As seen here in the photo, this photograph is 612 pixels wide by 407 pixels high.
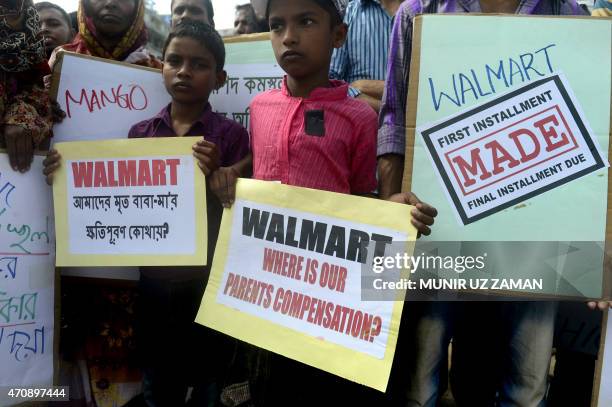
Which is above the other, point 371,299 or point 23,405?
point 371,299

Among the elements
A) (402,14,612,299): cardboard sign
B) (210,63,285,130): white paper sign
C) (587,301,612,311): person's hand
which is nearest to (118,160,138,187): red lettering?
(210,63,285,130): white paper sign

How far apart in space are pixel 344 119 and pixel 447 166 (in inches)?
16.1

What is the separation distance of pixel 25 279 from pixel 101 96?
31.9 inches

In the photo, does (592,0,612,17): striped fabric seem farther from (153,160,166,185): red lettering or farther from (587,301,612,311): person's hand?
(153,160,166,185): red lettering

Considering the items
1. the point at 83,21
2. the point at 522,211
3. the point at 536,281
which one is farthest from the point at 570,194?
the point at 83,21

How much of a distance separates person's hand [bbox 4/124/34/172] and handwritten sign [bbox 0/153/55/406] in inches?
1.3

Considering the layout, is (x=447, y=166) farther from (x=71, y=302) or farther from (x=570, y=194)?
(x=71, y=302)

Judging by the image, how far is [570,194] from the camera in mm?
1493

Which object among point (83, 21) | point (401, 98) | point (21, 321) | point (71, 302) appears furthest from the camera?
point (83, 21)

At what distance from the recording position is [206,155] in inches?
70.6

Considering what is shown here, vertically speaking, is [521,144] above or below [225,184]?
above

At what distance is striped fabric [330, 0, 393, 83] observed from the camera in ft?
7.93

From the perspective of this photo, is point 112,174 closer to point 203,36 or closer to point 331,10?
point 203,36

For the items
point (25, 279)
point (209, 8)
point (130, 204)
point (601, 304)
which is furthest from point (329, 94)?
point (209, 8)
